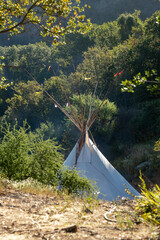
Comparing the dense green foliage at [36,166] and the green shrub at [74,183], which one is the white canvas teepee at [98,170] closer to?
the dense green foliage at [36,166]

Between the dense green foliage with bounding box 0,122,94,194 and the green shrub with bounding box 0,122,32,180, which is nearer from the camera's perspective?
the dense green foliage with bounding box 0,122,94,194

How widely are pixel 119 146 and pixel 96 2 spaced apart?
6631 centimetres

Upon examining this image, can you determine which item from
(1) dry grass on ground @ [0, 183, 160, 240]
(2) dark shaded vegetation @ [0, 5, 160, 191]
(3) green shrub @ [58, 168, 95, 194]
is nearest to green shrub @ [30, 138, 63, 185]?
(2) dark shaded vegetation @ [0, 5, 160, 191]

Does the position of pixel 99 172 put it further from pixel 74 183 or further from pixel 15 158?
pixel 15 158

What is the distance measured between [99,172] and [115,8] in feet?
237

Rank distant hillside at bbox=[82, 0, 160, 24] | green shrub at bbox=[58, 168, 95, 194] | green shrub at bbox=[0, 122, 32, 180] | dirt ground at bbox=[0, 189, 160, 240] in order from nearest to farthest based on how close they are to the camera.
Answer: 1. dirt ground at bbox=[0, 189, 160, 240]
2. green shrub at bbox=[58, 168, 95, 194]
3. green shrub at bbox=[0, 122, 32, 180]
4. distant hillside at bbox=[82, 0, 160, 24]

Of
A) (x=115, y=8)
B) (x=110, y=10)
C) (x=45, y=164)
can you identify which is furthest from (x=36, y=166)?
(x=115, y=8)

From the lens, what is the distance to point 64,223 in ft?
11.9

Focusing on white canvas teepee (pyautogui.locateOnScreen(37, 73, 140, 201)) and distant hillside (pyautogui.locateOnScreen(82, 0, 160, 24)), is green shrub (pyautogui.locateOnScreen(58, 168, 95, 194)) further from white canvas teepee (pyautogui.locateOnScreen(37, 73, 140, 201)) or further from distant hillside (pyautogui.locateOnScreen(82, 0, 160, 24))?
distant hillside (pyautogui.locateOnScreen(82, 0, 160, 24))

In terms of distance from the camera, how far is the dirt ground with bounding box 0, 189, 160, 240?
10.1ft

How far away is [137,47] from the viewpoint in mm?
28016

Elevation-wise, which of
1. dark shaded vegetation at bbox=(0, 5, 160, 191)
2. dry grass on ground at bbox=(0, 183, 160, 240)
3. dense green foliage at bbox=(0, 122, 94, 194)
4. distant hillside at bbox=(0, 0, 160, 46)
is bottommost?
dry grass on ground at bbox=(0, 183, 160, 240)

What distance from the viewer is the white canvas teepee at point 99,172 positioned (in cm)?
999

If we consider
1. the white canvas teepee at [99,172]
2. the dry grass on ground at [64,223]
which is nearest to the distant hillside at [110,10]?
the white canvas teepee at [99,172]
